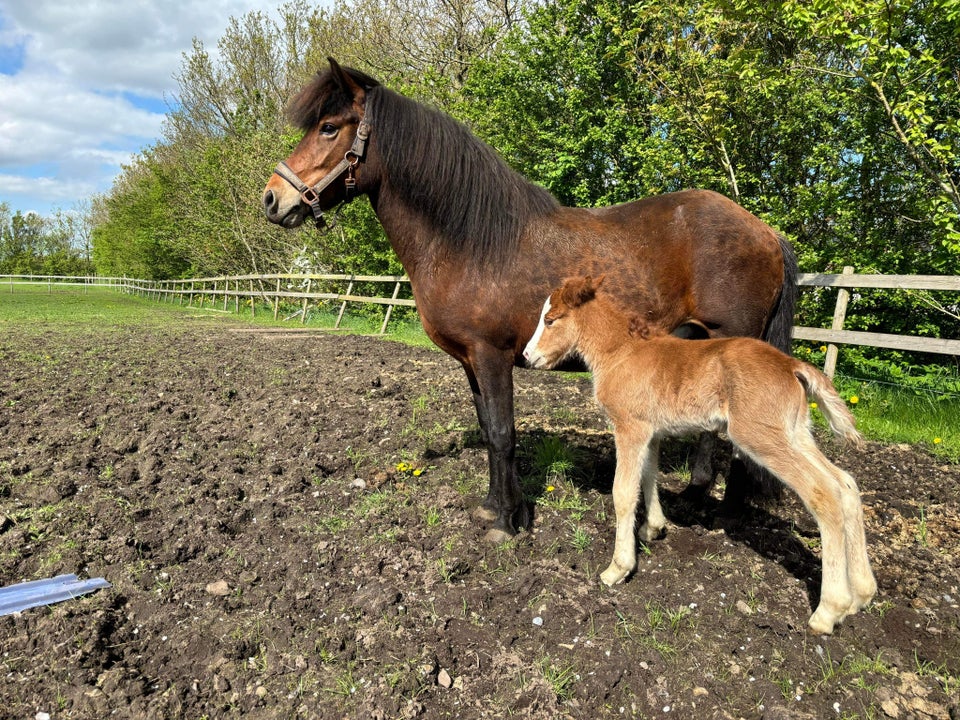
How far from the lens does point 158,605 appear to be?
313cm

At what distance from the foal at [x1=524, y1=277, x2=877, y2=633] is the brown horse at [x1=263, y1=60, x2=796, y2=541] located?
0.37m

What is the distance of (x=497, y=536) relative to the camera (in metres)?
3.83

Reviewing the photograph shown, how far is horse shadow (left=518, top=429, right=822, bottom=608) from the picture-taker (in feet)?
12.1

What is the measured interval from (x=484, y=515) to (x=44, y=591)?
2588 millimetres

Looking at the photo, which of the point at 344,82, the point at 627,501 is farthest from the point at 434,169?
the point at 627,501

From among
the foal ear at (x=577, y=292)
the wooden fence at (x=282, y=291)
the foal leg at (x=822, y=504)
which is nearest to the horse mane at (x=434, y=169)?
the foal ear at (x=577, y=292)

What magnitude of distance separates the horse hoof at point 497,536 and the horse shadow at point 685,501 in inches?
14.3

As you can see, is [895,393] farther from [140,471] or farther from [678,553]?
[140,471]

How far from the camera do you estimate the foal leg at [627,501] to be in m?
3.33

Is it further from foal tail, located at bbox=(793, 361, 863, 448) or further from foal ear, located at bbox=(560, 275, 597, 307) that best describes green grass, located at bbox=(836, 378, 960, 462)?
foal ear, located at bbox=(560, 275, 597, 307)

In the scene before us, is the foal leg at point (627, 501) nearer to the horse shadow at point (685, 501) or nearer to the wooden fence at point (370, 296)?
the horse shadow at point (685, 501)

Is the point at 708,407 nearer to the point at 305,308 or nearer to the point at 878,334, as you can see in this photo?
the point at 878,334

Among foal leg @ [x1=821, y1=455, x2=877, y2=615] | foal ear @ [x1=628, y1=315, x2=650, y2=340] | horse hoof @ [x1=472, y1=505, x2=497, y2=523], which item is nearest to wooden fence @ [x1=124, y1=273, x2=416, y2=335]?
horse hoof @ [x1=472, y1=505, x2=497, y2=523]

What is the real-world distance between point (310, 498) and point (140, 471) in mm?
1586
